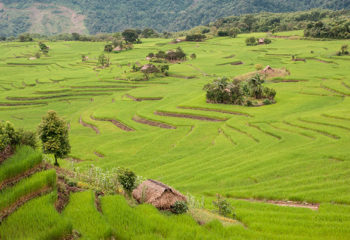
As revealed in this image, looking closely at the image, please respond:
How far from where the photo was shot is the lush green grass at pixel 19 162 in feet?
34.3

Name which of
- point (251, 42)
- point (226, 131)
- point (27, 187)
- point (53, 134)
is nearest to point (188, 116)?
point (226, 131)

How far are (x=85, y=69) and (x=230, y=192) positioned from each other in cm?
8855

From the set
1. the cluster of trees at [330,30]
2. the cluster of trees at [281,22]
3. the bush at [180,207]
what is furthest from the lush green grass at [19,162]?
the cluster of trees at [281,22]

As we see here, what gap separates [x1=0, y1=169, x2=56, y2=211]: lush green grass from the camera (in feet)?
31.6

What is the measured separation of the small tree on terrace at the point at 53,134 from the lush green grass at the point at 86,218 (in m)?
14.6

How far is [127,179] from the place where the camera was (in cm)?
1440

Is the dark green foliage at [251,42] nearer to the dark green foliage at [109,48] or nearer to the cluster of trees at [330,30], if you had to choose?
the cluster of trees at [330,30]

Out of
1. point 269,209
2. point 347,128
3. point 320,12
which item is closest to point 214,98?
point 347,128

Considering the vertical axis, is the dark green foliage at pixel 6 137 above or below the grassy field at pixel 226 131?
above

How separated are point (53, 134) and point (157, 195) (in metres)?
16.1

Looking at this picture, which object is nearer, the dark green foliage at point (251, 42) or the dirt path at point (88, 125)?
the dirt path at point (88, 125)

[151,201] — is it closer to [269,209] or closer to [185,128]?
[269,209]

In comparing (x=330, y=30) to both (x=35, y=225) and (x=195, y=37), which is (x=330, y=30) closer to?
(x=195, y=37)

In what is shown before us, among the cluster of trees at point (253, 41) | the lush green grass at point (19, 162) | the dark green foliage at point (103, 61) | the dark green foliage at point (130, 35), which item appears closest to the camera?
the lush green grass at point (19, 162)
